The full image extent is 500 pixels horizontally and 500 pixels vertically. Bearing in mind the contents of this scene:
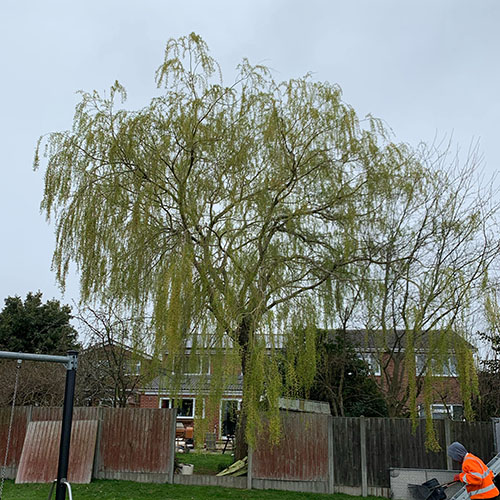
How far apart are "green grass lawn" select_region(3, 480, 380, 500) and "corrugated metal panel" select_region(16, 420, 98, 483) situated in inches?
14.1

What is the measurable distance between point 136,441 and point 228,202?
6.32 m

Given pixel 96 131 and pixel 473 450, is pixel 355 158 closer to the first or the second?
pixel 96 131

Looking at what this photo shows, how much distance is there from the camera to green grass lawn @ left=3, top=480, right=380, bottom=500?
11750 millimetres

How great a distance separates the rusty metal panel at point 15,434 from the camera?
1454cm

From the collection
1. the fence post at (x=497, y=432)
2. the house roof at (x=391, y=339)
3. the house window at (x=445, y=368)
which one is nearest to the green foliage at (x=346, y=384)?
the house roof at (x=391, y=339)

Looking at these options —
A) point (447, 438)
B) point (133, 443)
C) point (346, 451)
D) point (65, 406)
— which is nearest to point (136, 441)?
point (133, 443)

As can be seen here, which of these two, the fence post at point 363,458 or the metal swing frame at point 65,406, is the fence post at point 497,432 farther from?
the metal swing frame at point 65,406

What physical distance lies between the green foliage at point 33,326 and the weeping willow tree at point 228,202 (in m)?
15.6

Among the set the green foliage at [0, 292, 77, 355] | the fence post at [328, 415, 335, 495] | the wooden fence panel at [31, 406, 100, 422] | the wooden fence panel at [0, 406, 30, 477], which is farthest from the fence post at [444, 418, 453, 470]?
the green foliage at [0, 292, 77, 355]

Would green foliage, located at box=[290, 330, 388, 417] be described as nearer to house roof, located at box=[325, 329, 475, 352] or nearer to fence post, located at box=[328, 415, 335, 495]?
house roof, located at box=[325, 329, 475, 352]

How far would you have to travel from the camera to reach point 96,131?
11.7m

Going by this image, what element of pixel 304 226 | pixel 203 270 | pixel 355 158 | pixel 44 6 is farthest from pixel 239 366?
pixel 44 6

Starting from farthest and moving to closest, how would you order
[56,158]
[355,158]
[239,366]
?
[355,158]
[56,158]
[239,366]

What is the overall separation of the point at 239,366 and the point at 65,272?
395cm
